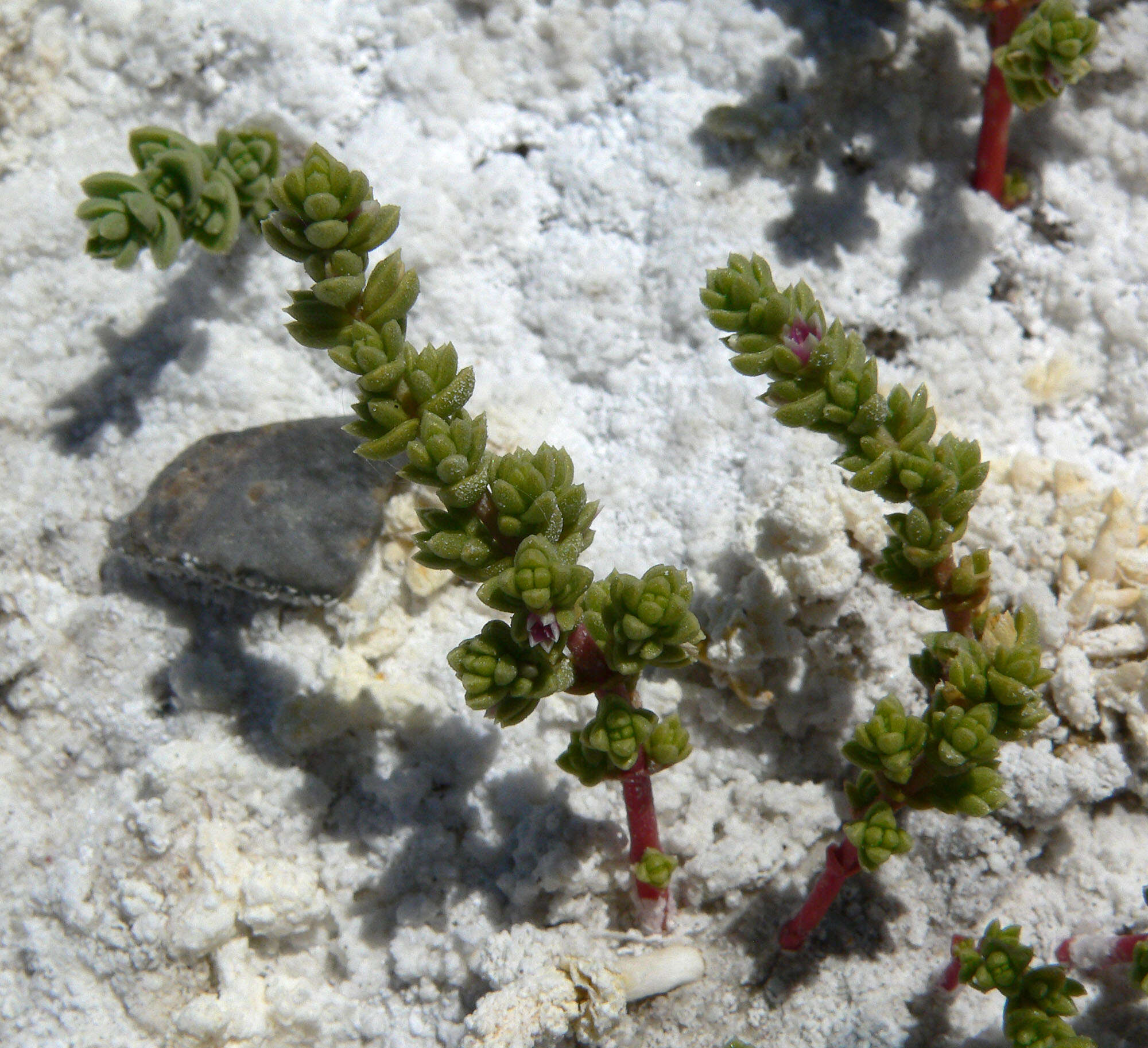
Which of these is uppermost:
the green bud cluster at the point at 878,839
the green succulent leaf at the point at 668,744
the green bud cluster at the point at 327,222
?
the green bud cluster at the point at 327,222

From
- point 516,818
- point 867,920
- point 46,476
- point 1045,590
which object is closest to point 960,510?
point 1045,590

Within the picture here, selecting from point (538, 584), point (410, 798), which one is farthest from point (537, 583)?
point (410, 798)

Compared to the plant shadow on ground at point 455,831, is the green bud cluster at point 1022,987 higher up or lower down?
higher up

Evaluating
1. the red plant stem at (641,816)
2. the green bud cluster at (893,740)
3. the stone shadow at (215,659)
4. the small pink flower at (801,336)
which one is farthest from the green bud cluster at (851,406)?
the stone shadow at (215,659)

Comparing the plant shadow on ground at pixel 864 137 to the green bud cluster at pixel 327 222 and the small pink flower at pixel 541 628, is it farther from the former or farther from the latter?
the small pink flower at pixel 541 628

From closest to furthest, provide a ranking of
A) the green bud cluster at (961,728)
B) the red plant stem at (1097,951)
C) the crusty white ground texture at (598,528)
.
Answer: the green bud cluster at (961,728) < the red plant stem at (1097,951) < the crusty white ground texture at (598,528)

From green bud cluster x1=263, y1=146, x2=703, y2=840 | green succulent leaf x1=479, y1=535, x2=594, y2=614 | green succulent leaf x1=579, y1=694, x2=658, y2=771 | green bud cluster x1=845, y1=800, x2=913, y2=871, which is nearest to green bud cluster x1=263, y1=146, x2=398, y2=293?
green bud cluster x1=263, y1=146, x2=703, y2=840

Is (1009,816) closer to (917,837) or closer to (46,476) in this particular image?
(917,837)
